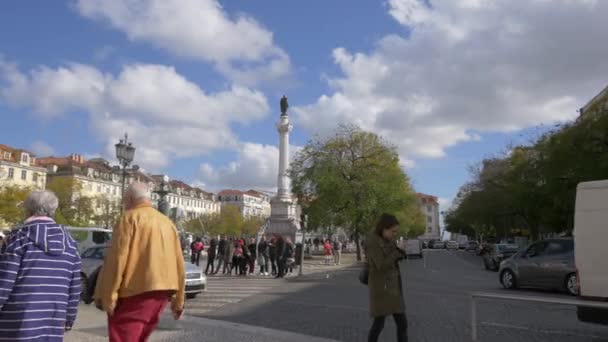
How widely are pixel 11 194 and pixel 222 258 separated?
35808mm

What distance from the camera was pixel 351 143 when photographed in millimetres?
49531

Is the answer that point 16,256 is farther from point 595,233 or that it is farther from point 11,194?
point 11,194

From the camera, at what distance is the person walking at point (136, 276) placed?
4.34 m

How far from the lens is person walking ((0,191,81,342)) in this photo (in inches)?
157

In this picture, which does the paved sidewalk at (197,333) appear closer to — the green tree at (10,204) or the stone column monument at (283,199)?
the stone column monument at (283,199)

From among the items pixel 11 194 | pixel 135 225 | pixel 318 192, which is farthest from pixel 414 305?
pixel 11 194

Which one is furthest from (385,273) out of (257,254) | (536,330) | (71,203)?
(71,203)

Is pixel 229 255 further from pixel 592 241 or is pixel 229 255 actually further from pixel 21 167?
pixel 21 167

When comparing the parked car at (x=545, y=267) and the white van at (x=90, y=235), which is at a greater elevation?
the white van at (x=90, y=235)

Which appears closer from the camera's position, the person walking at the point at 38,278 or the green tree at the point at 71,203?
the person walking at the point at 38,278

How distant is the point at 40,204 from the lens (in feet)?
14.5

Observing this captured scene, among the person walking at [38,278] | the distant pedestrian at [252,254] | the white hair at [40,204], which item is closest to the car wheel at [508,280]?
the distant pedestrian at [252,254]

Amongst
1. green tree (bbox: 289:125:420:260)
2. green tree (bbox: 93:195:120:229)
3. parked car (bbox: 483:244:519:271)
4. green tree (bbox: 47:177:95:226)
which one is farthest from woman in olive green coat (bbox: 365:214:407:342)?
green tree (bbox: 93:195:120:229)

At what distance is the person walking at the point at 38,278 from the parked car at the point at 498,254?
28923mm
